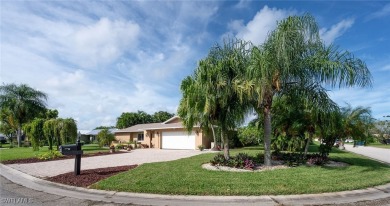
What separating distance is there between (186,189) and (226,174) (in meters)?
2.34

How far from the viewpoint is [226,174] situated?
988 cm

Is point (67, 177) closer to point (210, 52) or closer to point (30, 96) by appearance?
point (210, 52)

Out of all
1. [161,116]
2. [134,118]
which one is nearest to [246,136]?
[134,118]

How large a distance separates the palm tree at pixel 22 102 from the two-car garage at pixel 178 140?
75.3 ft

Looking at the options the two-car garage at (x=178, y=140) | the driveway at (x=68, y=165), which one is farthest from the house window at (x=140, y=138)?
the driveway at (x=68, y=165)

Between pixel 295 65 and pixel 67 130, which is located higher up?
pixel 295 65

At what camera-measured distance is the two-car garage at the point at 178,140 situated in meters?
29.8

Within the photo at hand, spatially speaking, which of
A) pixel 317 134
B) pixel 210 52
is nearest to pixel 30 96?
pixel 210 52

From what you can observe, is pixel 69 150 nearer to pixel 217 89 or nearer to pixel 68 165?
pixel 68 165

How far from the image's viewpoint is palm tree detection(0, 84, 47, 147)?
4107cm

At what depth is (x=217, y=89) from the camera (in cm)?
1173

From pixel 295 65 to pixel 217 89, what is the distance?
10.6ft

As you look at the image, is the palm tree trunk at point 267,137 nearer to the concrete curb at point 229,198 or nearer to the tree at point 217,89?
the tree at point 217,89

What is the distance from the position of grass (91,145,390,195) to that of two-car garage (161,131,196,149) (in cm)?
1897
